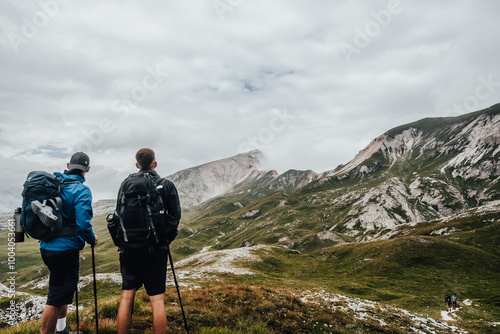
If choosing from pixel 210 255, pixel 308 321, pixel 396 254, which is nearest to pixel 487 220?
pixel 396 254

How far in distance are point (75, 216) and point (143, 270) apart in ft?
7.91

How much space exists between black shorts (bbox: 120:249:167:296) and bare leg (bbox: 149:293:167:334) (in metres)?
0.17

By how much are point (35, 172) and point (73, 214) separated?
59.9 inches

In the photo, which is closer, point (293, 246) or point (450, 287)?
point (450, 287)

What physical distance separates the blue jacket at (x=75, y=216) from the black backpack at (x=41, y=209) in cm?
20

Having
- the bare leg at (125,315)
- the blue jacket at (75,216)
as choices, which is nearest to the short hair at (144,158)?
the blue jacket at (75,216)

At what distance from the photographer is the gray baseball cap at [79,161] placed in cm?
773

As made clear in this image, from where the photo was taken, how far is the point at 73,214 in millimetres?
7195

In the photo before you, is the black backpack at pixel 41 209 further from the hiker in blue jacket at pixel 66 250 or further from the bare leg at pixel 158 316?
the bare leg at pixel 158 316

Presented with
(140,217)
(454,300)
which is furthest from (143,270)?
(454,300)

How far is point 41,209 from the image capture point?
6.48 metres

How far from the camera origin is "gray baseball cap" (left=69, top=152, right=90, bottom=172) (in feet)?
25.4

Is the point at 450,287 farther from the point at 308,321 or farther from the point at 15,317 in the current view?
the point at 15,317

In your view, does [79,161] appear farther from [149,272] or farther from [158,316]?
[158,316]
